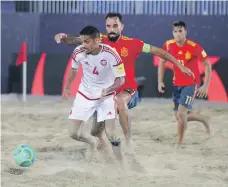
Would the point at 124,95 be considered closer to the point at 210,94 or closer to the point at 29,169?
the point at 29,169

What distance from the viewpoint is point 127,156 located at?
6941mm

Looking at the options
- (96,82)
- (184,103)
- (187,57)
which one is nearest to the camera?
(96,82)

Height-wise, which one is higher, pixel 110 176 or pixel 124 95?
pixel 124 95

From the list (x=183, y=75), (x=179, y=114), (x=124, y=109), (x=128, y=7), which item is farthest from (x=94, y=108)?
(x=128, y=7)

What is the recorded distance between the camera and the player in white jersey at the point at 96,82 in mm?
6152

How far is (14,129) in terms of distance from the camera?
9.41 metres

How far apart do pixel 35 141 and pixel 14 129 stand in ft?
4.16

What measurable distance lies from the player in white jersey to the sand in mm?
539

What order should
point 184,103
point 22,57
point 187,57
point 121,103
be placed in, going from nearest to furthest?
1. point 121,103
2. point 184,103
3. point 187,57
4. point 22,57

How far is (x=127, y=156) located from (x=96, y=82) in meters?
1.16

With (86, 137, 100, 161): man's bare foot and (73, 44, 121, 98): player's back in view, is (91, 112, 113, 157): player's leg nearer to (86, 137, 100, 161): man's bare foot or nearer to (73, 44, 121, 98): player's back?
(86, 137, 100, 161): man's bare foot

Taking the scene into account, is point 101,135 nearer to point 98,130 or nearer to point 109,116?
point 98,130

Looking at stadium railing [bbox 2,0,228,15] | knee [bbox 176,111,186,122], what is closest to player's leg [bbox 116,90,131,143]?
knee [bbox 176,111,186,122]

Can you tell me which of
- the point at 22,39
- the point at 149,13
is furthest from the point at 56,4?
the point at 149,13
